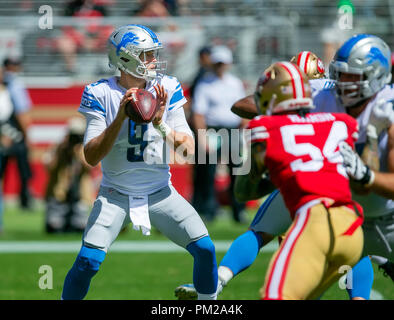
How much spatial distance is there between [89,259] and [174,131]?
2.62 ft

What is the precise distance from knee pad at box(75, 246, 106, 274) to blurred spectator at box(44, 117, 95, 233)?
487 centimetres

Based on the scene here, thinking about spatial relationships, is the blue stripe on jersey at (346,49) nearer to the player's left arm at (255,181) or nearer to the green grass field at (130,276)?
the player's left arm at (255,181)

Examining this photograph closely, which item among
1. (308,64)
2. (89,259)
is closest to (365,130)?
(308,64)

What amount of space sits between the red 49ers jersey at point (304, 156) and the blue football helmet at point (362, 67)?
1.32 ft

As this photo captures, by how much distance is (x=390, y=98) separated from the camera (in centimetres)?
394

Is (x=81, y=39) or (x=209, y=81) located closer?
(x=209, y=81)

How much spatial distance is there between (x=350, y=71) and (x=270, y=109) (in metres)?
0.50

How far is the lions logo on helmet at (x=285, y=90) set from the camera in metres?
3.49

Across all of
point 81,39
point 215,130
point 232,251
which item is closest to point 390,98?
point 232,251

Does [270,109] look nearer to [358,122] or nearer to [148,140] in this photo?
[358,122]

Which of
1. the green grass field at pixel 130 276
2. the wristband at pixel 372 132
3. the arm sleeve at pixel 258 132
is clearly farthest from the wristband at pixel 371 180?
the green grass field at pixel 130 276

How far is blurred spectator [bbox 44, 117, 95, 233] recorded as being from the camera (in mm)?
9031

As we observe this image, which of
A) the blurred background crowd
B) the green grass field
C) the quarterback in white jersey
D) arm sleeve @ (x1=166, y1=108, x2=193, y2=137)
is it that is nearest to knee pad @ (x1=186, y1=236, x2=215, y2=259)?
the quarterback in white jersey

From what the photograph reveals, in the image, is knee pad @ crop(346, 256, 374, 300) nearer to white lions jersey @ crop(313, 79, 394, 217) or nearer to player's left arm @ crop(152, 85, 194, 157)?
white lions jersey @ crop(313, 79, 394, 217)
